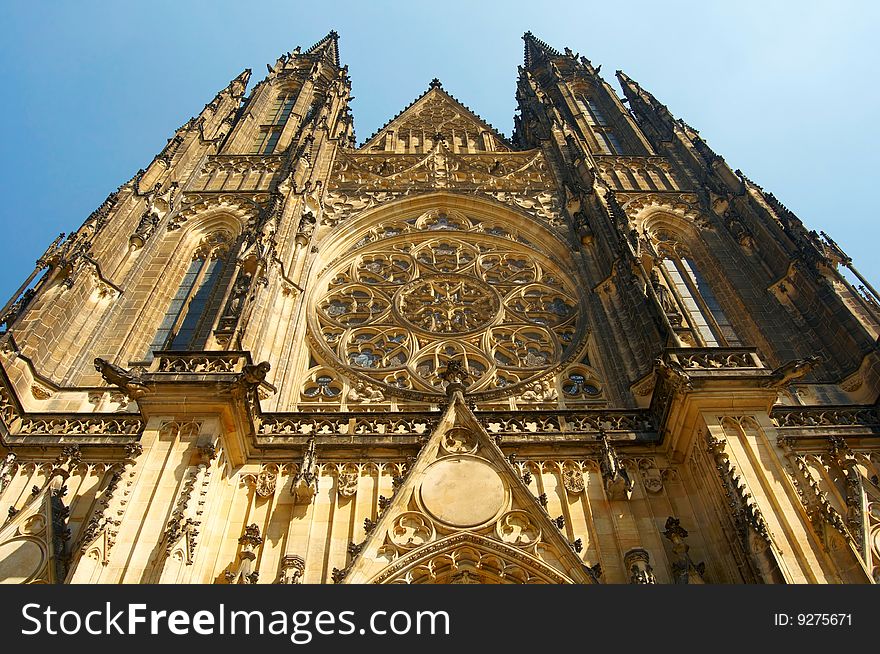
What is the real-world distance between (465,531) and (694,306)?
27.5ft

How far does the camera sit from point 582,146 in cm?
2077

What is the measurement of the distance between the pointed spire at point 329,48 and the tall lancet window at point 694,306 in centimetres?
2122

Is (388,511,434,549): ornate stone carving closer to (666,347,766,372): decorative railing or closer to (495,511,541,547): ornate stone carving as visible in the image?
(495,511,541,547): ornate stone carving

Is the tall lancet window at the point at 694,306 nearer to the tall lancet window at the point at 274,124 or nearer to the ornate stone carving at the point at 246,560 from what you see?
the ornate stone carving at the point at 246,560

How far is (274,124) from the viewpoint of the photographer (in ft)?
80.5

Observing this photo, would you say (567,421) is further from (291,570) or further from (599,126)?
(599,126)

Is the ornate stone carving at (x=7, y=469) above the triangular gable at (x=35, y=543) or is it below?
above

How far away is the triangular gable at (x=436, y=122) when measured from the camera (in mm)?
23594

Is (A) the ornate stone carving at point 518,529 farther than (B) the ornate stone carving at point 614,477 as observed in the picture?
No

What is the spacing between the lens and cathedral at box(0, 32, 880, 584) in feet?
29.5

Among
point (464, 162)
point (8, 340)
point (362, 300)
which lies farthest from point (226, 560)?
point (464, 162)

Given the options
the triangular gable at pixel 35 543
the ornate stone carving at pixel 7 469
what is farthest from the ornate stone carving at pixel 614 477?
the ornate stone carving at pixel 7 469

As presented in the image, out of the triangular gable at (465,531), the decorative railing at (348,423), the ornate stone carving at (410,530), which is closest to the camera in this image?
the triangular gable at (465,531)

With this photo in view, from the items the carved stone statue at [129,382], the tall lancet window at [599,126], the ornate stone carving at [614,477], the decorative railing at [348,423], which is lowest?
the ornate stone carving at [614,477]
